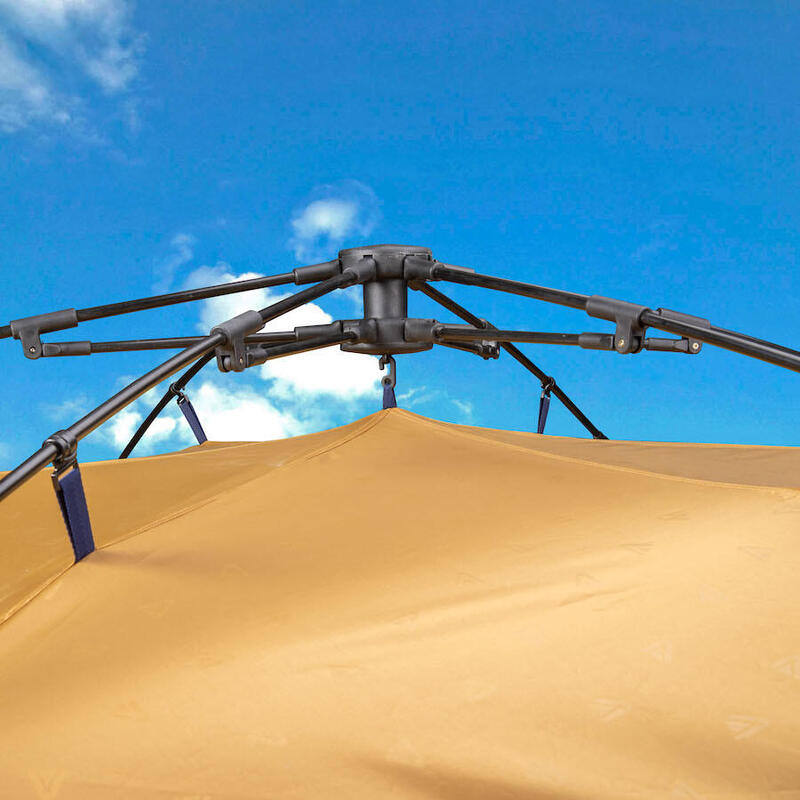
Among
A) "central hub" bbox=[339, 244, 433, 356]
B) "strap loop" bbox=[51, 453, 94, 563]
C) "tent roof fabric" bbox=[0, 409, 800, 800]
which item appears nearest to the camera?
"tent roof fabric" bbox=[0, 409, 800, 800]

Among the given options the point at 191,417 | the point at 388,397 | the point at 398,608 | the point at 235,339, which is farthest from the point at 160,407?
the point at 398,608

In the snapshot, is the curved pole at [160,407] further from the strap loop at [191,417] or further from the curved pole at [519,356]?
the curved pole at [519,356]

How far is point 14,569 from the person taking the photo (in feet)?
5.77

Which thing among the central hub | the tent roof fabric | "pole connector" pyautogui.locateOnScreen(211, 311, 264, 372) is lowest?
the tent roof fabric

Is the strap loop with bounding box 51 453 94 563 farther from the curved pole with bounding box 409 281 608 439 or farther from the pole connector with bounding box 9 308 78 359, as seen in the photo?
the curved pole with bounding box 409 281 608 439

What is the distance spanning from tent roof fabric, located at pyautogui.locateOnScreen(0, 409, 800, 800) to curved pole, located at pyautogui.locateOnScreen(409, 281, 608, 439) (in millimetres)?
682

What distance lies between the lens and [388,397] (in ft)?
8.34

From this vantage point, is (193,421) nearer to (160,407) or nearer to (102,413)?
(160,407)

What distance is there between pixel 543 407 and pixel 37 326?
1808mm

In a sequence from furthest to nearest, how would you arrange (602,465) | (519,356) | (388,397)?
(519,356) < (388,397) < (602,465)

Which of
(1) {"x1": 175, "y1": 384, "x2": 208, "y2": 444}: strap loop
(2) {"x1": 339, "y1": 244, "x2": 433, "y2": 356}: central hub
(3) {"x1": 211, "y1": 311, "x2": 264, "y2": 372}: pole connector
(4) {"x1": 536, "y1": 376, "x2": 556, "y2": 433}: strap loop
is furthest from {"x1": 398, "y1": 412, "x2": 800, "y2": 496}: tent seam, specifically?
(1) {"x1": 175, "y1": 384, "x2": 208, "y2": 444}: strap loop

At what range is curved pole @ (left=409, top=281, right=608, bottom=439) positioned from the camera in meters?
2.57

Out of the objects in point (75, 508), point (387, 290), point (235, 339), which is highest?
point (387, 290)

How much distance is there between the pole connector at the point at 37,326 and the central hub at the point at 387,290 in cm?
67
